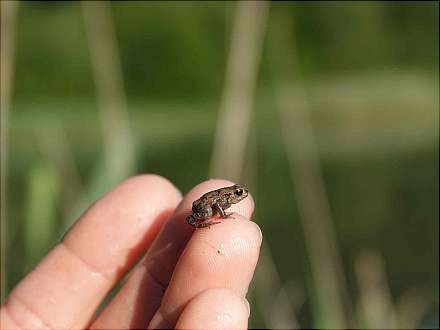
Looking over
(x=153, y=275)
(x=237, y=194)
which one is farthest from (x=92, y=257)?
(x=237, y=194)

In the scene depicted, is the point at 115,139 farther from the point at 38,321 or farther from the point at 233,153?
the point at 38,321

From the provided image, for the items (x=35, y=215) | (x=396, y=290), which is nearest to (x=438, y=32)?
(x=396, y=290)

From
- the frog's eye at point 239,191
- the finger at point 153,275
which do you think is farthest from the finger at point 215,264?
the frog's eye at point 239,191

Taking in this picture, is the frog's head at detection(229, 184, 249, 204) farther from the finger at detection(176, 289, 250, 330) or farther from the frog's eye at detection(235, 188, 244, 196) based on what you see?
the finger at detection(176, 289, 250, 330)

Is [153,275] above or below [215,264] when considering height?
below

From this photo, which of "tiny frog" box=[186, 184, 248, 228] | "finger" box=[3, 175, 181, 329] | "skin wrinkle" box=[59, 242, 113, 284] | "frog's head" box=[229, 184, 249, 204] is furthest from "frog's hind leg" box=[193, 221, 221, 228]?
"skin wrinkle" box=[59, 242, 113, 284]

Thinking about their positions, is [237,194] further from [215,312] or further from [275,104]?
[275,104]
